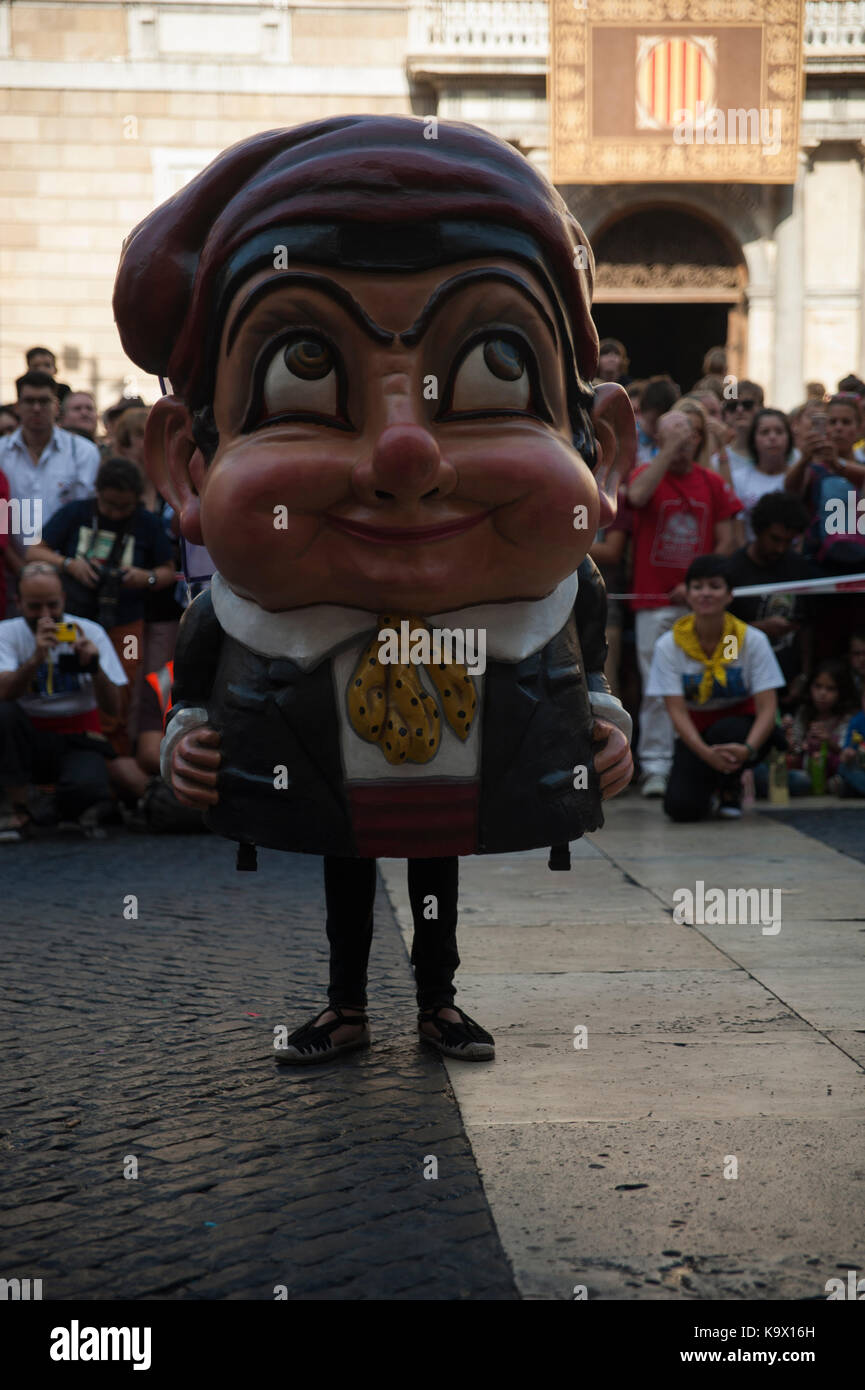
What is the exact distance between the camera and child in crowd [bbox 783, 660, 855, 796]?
7.87m

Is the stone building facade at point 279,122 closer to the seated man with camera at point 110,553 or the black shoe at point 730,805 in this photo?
the seated man with camera at point 110,553

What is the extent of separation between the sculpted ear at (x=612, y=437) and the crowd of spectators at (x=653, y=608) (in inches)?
145

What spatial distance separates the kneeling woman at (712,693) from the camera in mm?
7012

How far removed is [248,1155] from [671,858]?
3448 mm

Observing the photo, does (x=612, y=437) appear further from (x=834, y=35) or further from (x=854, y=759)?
(x=834, y=35)

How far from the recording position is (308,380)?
2922 mm

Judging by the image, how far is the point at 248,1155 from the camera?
9.68ft

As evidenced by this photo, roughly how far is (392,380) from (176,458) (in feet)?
1.98

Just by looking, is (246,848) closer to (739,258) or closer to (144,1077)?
(144,1077)

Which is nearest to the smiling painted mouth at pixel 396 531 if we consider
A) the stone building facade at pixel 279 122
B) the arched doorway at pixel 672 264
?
the stone building facade at pixel 279 122

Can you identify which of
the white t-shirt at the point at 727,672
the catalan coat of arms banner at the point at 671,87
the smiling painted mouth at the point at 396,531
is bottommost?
the white t-shirt at the point at 727,672

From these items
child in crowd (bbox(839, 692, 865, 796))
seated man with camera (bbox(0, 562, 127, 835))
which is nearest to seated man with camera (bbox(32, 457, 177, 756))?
seated man with camera (bbox(0, 562, 127, 835))

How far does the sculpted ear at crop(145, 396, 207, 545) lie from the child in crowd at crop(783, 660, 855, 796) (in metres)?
5.16

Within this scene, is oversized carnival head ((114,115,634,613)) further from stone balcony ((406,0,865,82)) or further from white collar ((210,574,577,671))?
stone balcony ((406,0,865,82))
